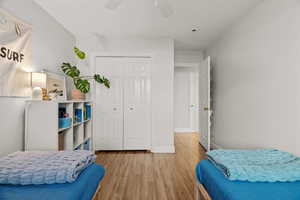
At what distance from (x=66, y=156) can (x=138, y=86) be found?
2425 millimetres

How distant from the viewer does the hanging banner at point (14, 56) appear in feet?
5.82

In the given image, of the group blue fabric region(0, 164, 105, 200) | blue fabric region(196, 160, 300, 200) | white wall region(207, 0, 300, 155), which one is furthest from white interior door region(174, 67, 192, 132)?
blue fabric region(0, 164, 105, 200)

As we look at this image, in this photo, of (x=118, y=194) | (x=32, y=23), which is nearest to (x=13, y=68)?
(x=32, y=23)

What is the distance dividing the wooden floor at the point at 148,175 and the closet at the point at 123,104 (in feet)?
0.88

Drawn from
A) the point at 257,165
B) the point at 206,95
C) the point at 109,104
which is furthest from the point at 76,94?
the point at 257,165

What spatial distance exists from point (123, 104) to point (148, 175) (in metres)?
1.66

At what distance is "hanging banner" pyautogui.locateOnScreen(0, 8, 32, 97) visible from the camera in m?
1.77

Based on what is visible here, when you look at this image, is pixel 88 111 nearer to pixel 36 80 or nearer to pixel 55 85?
pixel 55 85

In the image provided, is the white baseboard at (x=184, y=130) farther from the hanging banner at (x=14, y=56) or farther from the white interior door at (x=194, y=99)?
the hanging banner at (x=14, y=56)

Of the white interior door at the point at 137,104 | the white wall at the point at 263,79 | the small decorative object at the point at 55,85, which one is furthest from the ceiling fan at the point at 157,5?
the white interior door at the point at 137,104

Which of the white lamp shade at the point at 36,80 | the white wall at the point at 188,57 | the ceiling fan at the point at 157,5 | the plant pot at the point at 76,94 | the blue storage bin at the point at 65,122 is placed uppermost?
the white wall at the point at 188,57

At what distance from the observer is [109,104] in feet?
12.0

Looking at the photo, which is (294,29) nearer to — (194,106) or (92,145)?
(92,145)

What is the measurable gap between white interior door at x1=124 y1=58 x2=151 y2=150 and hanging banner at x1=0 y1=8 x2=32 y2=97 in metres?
1.84
